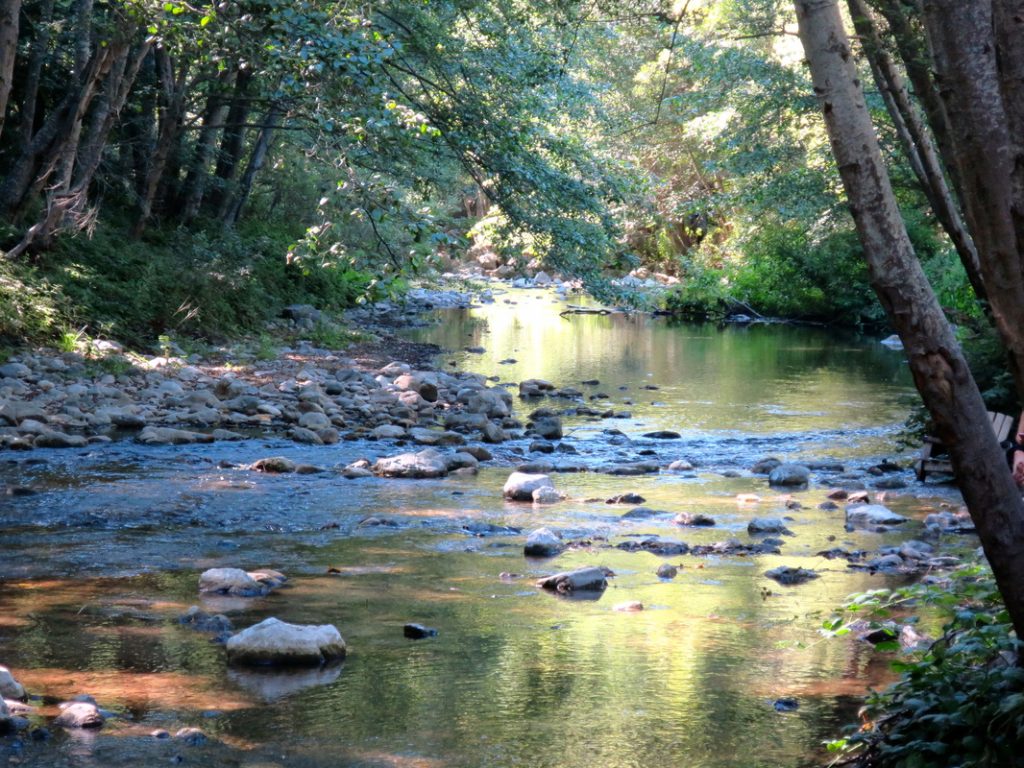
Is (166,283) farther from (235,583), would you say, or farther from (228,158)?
(235,583)

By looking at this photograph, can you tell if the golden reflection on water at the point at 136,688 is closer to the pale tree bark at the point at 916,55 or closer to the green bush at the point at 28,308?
the pale tree bark at the point at 916,55

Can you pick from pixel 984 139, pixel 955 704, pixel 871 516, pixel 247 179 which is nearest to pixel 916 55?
pixel 871 516

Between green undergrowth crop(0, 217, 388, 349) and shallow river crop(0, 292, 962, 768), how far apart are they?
407 cm

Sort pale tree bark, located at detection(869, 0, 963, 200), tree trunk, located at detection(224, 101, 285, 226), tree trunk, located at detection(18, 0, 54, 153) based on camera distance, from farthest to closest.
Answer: tree trunk, located at detection(224, 101, 285, 226)
tree trunk, located at detection(18, 0, 54, 153)
pale tree bark, located at detection(869, 0, 963, 200)

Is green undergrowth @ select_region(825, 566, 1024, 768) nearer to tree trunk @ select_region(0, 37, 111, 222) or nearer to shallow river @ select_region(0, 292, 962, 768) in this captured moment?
shallow river @ select_region(0, 292, 962, 768)

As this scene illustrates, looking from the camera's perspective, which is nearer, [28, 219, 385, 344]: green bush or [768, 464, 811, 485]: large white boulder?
[768, 464, 811, 485]: large white boulder

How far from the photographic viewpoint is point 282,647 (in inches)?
204

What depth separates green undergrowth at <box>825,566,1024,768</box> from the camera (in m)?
3.07

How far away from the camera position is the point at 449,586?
658cm

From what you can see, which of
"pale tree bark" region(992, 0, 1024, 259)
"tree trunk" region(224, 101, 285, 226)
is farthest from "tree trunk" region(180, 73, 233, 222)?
"pale tree bark" region(992, 0, 1024, 259)

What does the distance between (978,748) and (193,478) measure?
23.9 feet

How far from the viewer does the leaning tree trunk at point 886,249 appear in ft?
10.0

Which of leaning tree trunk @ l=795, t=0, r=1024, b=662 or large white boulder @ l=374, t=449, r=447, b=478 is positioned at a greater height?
leaning tree trunk @ l=795, t=0, r=1024, b=662

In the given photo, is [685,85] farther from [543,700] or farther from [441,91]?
[543,700]
